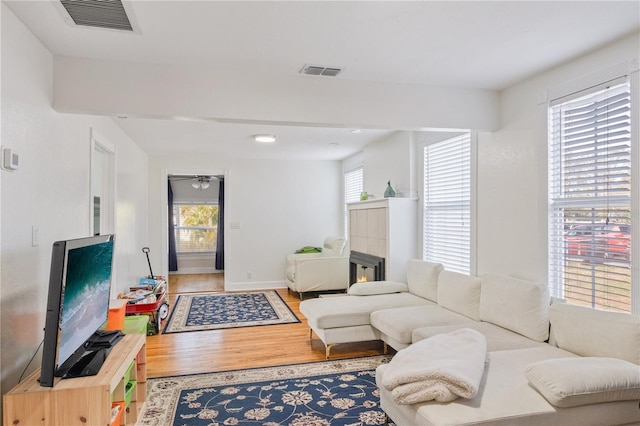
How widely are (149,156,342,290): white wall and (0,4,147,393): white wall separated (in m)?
3.79

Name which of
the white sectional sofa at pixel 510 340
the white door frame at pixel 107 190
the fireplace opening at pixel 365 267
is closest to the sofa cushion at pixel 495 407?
the white sectional sofa at pixel 510 340

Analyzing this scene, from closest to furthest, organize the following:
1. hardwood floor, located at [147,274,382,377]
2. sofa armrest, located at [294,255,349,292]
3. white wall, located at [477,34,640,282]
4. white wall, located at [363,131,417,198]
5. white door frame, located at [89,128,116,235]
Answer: white wall, located at [477,34,640,282]
hardwood floor, located at [147,274,382,377]
white door frame, located at [89,128,116,235]
white wall, located at [363,131,417,198]
sofa armrest, located at [294,255,349,292]

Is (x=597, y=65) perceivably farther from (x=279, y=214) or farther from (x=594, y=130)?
(x=279, y=214)

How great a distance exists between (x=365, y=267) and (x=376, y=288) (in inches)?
41.5

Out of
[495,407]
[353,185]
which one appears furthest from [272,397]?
[353,185]

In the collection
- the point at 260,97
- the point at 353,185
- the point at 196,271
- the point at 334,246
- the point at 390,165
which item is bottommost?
the point at 196,271

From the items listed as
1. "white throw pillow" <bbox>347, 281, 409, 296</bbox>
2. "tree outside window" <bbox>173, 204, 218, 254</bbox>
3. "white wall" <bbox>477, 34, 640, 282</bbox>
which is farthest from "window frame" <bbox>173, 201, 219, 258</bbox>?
"white wall" <bbox>477, 34, 640, 282</bbox>

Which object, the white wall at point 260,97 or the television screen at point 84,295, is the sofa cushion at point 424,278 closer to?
the white wall at point 260,97

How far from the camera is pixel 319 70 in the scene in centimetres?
295

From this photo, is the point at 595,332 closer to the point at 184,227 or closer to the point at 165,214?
the point at 165,214

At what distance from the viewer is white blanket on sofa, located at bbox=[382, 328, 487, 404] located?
1876 millimetres

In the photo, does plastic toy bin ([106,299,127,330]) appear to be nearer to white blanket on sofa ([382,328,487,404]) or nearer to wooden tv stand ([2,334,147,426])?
wooden tv stand ([2,334,147,426])

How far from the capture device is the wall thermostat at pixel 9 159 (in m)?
1.92

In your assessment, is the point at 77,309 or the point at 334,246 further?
the point at 334,246
